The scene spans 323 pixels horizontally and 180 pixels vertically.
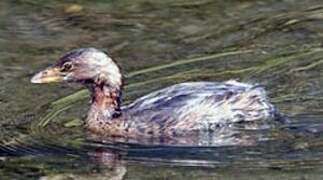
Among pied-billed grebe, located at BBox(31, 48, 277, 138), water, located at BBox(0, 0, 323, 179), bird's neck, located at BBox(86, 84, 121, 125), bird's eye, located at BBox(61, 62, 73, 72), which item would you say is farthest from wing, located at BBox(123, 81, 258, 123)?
bird's eye, located at BBox(61, 62, 73, 72)

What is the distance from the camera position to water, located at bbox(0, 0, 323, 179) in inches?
452

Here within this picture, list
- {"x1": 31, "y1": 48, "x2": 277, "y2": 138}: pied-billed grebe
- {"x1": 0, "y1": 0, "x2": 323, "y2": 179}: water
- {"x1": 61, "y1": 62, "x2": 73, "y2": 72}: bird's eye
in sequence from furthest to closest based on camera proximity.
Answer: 1. {"x1": 61, "y1": 62, "x2": 73, "y2": 72}: bird's eye
2. {"x1": 31, "y1": 48, "x2": 277, "y2": 138}: pied-billed grebe
3. {"x1": 0, "y1": 0, "x2": 323, "y2": 179}: water

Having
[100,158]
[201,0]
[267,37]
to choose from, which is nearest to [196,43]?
[267,37]

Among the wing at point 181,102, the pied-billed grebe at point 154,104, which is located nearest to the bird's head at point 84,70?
the pied-billed grebe at point 154,104

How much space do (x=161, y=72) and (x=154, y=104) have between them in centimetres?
138

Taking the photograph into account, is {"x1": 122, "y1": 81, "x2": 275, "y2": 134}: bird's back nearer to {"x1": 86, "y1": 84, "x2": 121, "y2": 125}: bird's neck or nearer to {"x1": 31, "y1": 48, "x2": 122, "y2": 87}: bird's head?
{"x1": 86, "y1": 84, "x2": 121, "y2": 125}: bird's neck

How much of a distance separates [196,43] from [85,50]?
2459 mm

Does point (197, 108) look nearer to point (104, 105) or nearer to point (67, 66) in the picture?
point (104, 105)

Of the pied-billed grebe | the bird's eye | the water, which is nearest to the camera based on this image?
the water

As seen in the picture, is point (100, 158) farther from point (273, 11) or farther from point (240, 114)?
point (273, 11)

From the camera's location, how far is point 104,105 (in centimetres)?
1273

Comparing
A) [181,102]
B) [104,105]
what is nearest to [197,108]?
[181,102]

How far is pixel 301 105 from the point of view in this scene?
12.8 metres

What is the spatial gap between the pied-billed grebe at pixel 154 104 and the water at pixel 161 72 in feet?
0.78
